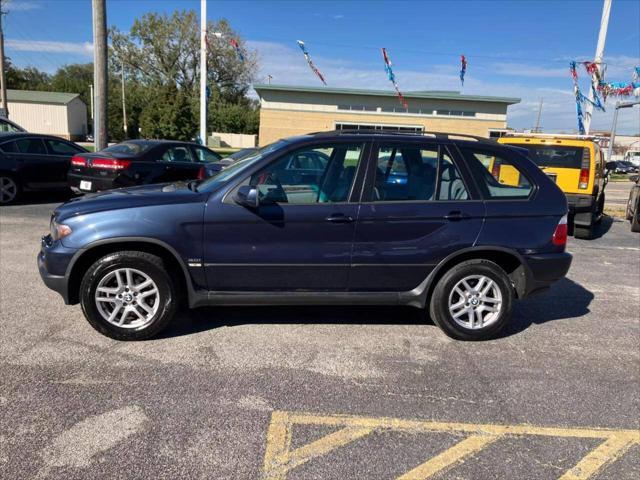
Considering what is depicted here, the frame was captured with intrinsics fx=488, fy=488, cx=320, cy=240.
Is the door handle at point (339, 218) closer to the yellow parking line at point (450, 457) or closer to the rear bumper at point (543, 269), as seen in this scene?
the rear bumper at point (543, 269)

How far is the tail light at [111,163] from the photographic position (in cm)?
920

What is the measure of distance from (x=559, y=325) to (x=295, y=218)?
2910 millimetres

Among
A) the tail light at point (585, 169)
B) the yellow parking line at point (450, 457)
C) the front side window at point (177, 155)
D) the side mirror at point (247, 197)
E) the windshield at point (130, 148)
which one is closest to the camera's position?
the yellow parking line at point (450, 457)

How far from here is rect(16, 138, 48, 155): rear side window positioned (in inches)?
396

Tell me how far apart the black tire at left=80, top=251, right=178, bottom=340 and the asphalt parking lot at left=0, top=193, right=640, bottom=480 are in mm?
125

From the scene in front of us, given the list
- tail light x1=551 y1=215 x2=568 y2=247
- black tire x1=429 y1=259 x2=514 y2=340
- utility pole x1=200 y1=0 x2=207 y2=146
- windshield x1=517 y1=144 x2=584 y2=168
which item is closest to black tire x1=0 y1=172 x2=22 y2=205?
black tire x1=429 y1=259 x2=514 y2=340

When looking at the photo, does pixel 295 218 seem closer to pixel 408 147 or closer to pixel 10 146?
pixel 408 147

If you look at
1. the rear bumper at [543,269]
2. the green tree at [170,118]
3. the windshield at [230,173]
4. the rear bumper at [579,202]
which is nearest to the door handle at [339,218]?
the windshield at [230,173]

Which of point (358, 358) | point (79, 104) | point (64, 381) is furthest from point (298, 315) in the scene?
point (79, 104)

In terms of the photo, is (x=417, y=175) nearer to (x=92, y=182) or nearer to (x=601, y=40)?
(x=92, y=182)

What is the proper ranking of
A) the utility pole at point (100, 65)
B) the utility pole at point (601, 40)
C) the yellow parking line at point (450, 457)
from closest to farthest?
the yellow parking line at point (450, 457) → the utility pole at point (100, 65) → the utility pole at point (601, 40)

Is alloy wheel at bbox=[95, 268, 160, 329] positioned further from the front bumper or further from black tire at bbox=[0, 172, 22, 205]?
black tire at bbox=[0, 172, 22, 205]

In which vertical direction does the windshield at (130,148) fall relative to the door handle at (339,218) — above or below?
above

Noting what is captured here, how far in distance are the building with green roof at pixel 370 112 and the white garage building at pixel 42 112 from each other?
26.7 meters
